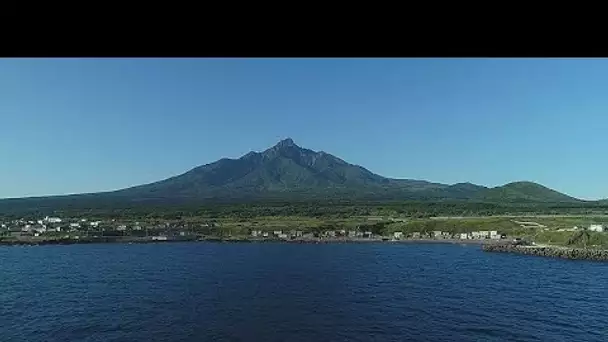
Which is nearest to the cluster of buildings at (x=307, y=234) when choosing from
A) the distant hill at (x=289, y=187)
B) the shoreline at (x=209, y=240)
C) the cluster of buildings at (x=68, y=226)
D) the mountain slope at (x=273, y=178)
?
the shoreline at (x=209, y=240)

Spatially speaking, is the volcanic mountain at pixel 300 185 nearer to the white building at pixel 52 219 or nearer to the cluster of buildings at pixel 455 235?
the white building at pixel 52 219

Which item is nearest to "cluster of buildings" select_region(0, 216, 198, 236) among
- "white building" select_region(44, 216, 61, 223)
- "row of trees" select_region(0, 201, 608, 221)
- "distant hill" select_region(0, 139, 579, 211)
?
"white building" select_region(44, 216, 61, 223)

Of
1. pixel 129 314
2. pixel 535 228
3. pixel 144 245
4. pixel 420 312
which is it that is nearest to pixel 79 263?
pixel 144 245

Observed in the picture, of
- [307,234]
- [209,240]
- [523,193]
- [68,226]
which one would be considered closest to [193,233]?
[209,240]

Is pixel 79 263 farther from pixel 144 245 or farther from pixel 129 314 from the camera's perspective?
pixel 129 314

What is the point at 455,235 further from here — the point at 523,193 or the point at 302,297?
the point at 523,193

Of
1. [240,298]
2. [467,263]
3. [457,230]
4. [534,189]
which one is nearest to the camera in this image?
[240,298]
